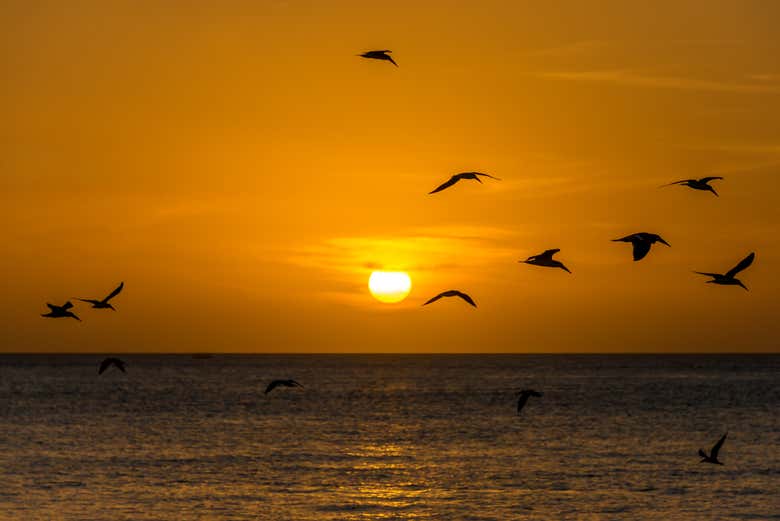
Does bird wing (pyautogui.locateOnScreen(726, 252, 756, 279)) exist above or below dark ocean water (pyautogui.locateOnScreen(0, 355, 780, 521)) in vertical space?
above

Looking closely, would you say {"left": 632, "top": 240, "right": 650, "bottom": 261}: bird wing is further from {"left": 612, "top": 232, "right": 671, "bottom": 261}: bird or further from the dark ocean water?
the dark ocean water

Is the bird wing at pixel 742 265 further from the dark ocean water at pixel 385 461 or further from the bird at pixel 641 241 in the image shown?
the dark ocean water at pixel 385 461

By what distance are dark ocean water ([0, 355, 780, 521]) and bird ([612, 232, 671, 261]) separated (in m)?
25.5

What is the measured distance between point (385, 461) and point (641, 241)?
155 feet

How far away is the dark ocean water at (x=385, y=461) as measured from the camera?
173ft

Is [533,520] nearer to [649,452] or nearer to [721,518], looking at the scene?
[721,518]

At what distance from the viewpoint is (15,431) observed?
308 ft

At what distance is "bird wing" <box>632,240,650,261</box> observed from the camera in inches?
992

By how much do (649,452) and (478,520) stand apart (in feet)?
101

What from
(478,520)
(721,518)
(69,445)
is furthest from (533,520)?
(69,445)

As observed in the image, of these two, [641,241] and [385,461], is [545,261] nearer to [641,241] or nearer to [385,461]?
[641,241]

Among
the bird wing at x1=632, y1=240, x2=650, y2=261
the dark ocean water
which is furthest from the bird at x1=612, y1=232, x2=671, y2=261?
the dark ocean water

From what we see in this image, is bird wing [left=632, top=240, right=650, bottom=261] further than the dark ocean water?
No

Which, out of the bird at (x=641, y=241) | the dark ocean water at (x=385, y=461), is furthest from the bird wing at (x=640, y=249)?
the dark ocean water at (x=385, y=461)
